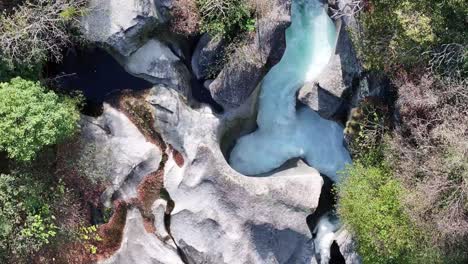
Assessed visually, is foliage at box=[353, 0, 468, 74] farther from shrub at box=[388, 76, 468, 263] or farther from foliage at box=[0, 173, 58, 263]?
foliage at box=[0, 173, 58, 263]

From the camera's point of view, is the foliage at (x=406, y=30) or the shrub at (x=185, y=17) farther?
the shrub at (x=185, y=17)

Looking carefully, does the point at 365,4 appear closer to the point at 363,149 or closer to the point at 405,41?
the point at 405,41

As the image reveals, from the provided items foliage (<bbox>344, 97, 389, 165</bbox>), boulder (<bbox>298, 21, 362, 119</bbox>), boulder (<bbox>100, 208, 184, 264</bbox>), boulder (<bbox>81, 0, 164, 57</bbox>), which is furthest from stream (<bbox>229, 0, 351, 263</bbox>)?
boulder (<bbox>81, 0, 164, 57</bbox>)

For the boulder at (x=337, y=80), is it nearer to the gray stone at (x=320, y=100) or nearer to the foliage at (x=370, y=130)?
the gray stone at (x=320, y=100)

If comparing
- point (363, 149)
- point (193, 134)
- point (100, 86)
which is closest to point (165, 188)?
point (193, 134)

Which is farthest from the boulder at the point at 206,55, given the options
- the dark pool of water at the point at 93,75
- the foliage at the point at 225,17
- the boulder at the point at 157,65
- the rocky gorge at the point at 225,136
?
the dark pool of water at the point at 93,75

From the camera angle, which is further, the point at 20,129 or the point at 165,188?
the point at 165,188

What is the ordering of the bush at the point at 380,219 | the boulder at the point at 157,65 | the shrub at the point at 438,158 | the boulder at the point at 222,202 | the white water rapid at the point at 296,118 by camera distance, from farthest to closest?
the white water rapid at the point at 296,118 → the boulder at the point at 157,65 → the boulder at the point at 222,202 → the bush at the point at 380,219 → the shrub at the point at 438,158
